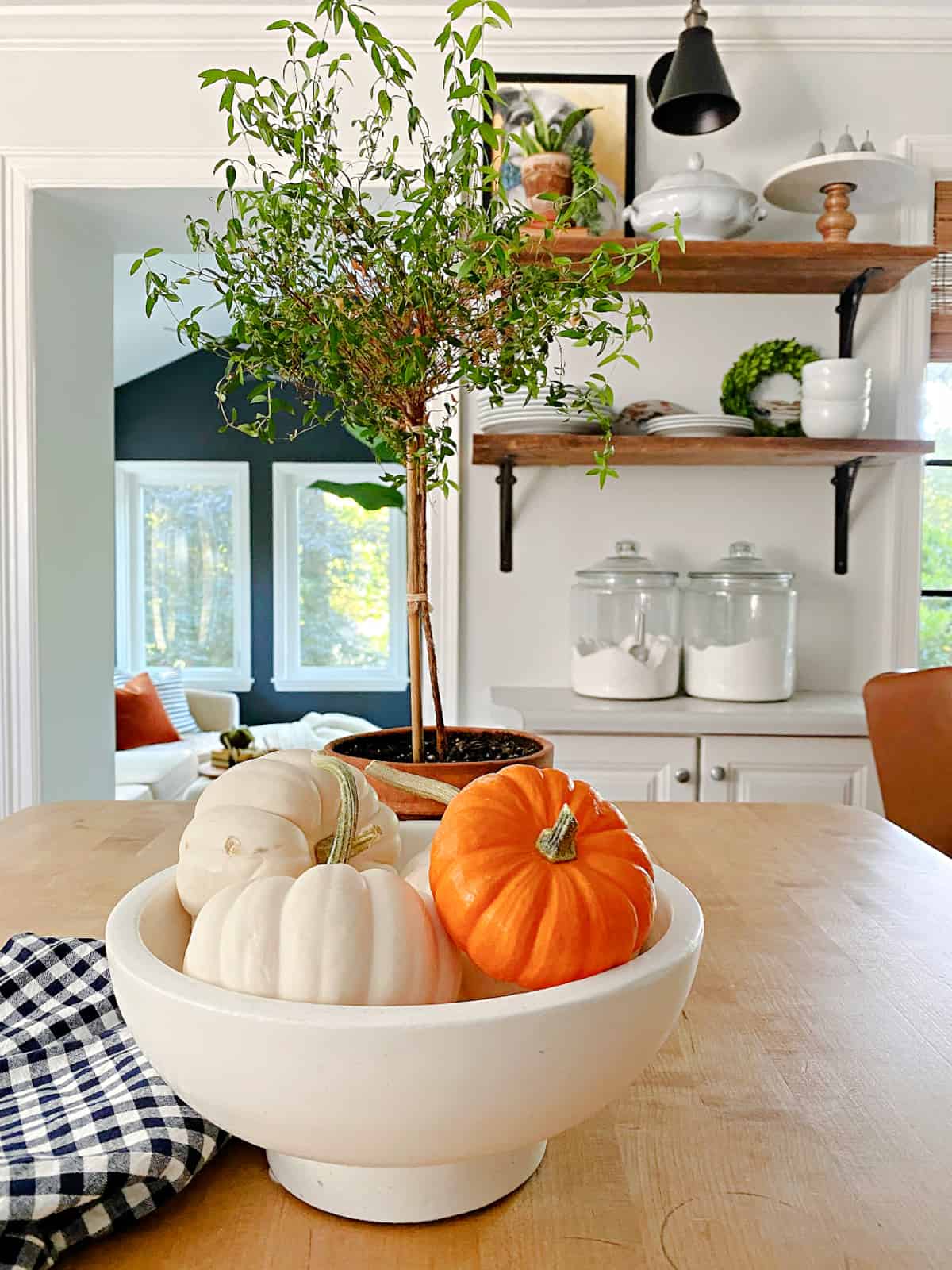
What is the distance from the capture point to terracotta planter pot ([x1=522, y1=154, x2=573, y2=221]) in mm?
2414

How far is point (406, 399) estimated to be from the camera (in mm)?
942

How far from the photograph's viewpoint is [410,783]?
61cm

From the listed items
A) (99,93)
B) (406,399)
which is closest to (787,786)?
(406,399)

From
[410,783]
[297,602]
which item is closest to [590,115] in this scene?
[410,783]

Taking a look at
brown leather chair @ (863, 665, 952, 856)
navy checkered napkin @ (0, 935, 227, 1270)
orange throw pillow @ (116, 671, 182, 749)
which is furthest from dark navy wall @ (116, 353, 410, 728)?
navy checkered napkin @ (0, 935, 227, 1270)

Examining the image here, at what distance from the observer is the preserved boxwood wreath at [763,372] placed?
8.45ft

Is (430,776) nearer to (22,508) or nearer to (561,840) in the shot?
(561,840)

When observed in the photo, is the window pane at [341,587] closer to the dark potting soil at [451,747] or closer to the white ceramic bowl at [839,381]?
the white ceramic bowl at [839,381]

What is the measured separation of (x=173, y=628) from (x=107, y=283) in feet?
13.2

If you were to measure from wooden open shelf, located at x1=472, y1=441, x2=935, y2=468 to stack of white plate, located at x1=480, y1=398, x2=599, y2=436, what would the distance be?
0.03 meters

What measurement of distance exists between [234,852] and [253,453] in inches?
263

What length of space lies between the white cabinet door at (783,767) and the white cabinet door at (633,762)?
0.16 feet

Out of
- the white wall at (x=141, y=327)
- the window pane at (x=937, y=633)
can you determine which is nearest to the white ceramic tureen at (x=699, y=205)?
the window pane at (x=937, y=633)

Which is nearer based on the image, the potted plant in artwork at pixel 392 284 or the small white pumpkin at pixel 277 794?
the small white pumpkin at pixel 277 794
